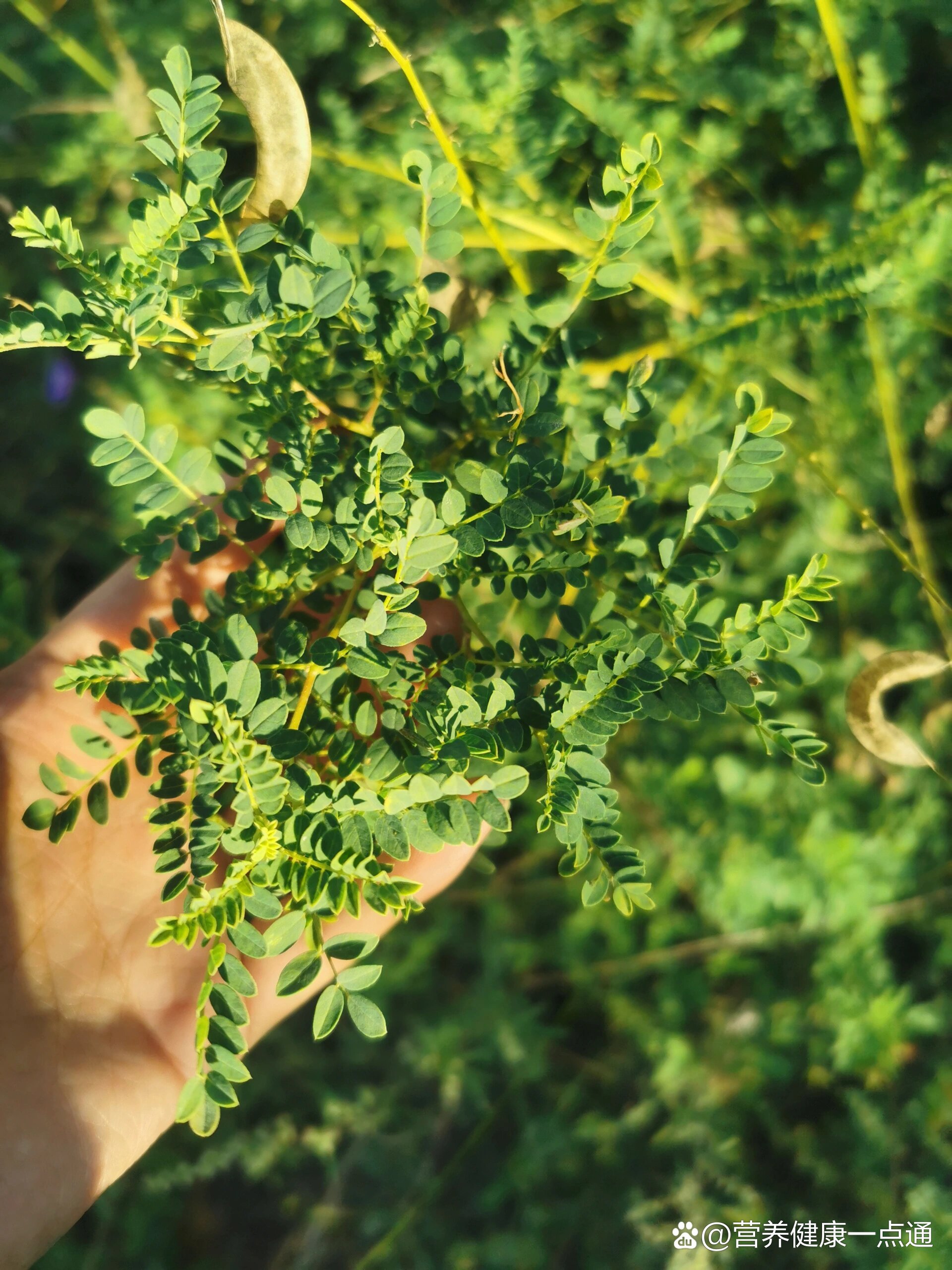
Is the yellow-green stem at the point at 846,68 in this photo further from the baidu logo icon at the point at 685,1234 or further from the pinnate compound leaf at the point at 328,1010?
the baidu logo icon at the point at 685,1234

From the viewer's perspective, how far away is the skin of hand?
185cm

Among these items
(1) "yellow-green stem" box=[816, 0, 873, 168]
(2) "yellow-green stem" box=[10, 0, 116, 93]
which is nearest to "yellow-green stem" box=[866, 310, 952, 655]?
(1) "yellow-green stem" box=[816, 0, 873, 168]

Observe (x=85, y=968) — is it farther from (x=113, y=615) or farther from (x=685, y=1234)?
(x=685, y=1234)

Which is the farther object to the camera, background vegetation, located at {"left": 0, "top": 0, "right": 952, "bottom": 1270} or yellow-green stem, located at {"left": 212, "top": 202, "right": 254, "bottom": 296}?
background vegetation, located at {"left": 0, "top": 0, "right": 952, "bottom": 1270}

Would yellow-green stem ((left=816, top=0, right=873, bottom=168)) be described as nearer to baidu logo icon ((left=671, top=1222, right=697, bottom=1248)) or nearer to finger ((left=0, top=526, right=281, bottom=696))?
finger ((left=0, top=526, right=281, bottom=696))

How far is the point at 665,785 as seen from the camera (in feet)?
7.93

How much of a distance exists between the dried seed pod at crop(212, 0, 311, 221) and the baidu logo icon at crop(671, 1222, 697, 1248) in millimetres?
2533

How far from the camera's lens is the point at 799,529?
245 cm

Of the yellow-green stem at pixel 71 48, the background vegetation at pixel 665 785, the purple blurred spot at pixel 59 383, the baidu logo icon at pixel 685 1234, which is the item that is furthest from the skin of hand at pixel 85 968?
the yellow-green stem at pixel 71 48

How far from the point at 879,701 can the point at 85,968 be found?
174 centimetres

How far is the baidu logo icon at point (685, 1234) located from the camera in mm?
2334

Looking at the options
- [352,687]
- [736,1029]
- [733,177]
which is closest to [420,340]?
[352,687]

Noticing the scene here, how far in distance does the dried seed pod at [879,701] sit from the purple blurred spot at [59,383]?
8.13 feet

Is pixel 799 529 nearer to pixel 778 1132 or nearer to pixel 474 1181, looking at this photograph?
pixel 778 1132
